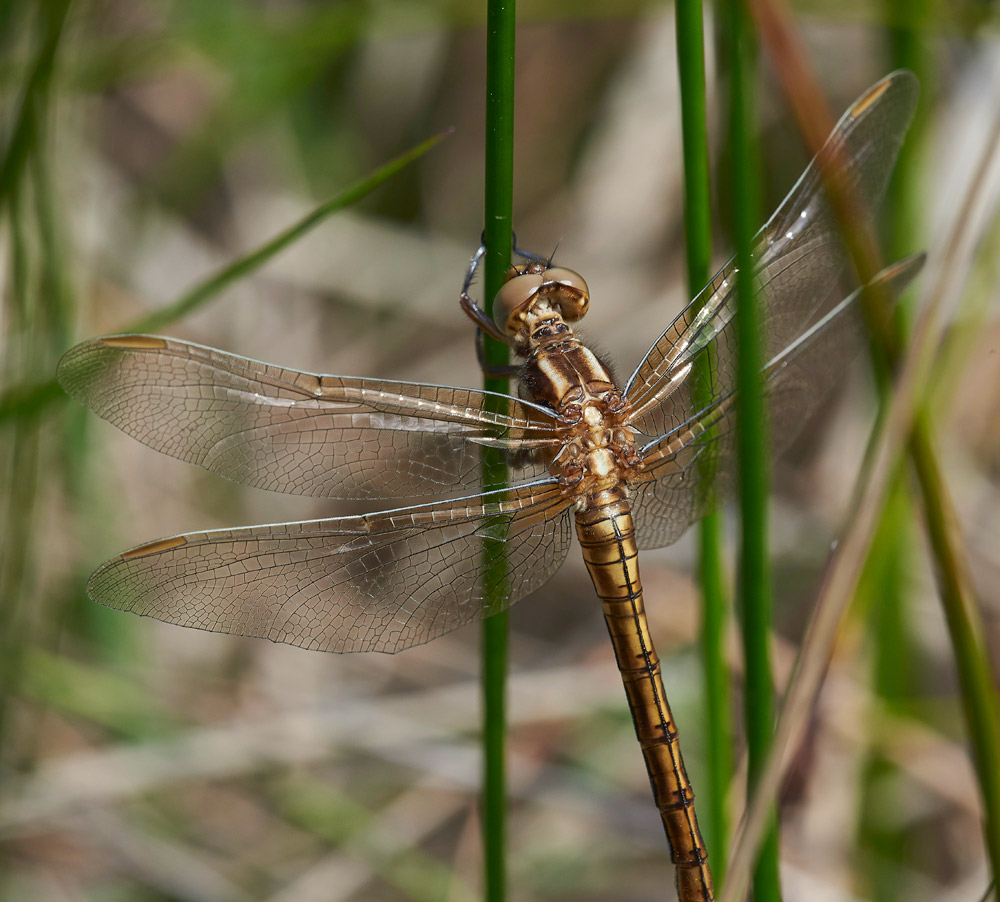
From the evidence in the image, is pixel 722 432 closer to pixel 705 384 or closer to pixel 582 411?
pixel 705 384

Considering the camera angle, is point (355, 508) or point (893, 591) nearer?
point (893, 591)

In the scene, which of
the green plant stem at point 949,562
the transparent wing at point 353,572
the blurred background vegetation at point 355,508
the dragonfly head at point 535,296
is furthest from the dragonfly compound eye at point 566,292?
the green plant stem at point 949,562

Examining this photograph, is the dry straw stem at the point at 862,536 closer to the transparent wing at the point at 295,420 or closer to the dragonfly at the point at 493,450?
the dragonfly at the point at 493,450

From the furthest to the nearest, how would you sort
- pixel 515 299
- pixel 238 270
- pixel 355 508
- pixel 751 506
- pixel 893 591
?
pixel 355 508
pixel 893 591
pixel 515 299
pixel 238 270
pixel 751 506

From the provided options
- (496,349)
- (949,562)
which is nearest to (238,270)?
(496,349)

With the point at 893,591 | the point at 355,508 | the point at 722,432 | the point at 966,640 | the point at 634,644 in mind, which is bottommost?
the point at 966,640

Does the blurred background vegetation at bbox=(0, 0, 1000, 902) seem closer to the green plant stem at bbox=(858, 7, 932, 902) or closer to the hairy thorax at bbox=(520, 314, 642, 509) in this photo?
the green plant stem at bbox=(858, 7, 932, 902)

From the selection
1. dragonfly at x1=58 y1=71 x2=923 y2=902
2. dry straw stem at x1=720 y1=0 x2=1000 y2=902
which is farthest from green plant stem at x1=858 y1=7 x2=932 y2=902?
dry straw stem at x1=720 y1=0 x2=1000 y2=902

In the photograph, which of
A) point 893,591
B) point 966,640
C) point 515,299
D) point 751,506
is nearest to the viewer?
point 751,506
